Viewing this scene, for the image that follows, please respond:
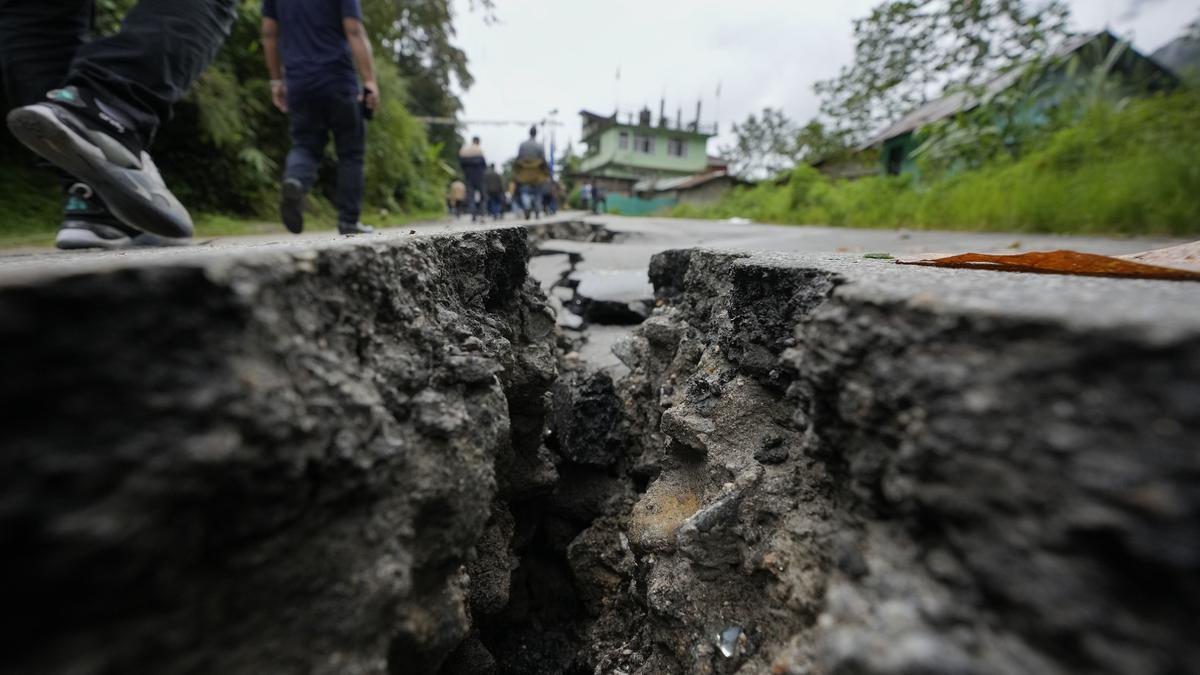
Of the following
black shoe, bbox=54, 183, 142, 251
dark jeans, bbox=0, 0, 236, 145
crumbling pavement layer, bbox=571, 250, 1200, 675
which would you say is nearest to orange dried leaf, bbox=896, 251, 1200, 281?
crumbling pavement layer, bbox=571, 250, 1200, 675

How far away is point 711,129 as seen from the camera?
133ft

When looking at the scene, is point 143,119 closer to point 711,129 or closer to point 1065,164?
point 1065,164

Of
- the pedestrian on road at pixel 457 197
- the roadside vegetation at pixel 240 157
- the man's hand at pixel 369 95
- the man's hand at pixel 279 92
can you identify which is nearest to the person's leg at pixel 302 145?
the man's hand at pixel 369 95

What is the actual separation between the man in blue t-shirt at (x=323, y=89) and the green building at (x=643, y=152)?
32099mm

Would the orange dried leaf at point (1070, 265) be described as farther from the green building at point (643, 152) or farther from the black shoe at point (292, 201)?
the green building at point (643, 152)

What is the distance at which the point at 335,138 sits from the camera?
10.4 ft

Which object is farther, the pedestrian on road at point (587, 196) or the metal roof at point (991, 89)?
the pedestrian on road at point (587, 196)

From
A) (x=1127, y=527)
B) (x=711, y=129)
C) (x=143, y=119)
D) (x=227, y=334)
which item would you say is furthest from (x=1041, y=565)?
(x=711, y=129)

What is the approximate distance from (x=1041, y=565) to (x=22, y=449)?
105 centimetres

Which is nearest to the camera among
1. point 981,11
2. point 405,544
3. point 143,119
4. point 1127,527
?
point 1127,527

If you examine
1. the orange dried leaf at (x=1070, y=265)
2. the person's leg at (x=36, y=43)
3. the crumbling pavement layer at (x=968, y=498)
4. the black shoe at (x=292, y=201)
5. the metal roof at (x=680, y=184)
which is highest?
the metal roof at (x=680, y=184)

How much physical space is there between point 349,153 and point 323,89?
0.38 meters

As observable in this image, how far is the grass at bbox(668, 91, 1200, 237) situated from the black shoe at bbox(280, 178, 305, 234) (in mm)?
6323

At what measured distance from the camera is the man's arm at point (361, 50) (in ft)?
9.83
